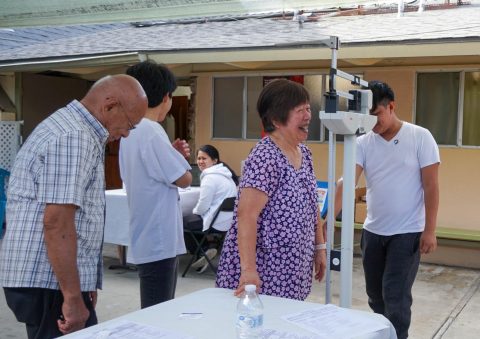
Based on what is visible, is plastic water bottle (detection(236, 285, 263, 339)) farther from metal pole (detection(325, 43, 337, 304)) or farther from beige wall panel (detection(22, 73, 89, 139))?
beige wall panel (detection(22, 73, 89, 139))

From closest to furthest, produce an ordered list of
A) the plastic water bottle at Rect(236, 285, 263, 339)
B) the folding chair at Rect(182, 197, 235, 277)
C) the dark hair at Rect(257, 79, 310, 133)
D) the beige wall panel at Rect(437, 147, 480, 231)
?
the plastic water bottle at Rect(236, 285, 263, 339)
the dark hair at Rect(257, 79, 310, 133)
the folding chair at Rect(182, 197, 235, 277)
the beige wall panel at Rect(437, 147, 480, 231)

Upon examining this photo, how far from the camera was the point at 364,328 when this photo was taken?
224 centimetres

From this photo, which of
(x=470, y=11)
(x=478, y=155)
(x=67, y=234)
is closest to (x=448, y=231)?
(x=478, y=155)

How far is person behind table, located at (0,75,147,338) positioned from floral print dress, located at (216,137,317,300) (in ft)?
1.97

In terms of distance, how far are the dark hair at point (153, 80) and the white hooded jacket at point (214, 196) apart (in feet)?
11.0

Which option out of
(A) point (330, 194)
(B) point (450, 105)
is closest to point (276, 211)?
(A) point (330, 194)

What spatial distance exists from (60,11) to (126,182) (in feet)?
35.0

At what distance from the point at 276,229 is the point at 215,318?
0.60m

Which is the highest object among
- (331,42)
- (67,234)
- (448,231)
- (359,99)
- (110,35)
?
(110,35)

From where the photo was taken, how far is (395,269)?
369 centimetres

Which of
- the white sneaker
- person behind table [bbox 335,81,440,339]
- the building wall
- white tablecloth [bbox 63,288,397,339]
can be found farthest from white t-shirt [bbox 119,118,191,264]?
the building wall

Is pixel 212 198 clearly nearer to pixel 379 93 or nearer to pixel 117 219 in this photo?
pixel 117 219

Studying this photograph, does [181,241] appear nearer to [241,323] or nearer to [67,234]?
[67,234]

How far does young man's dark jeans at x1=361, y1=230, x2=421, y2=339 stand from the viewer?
364 cm
